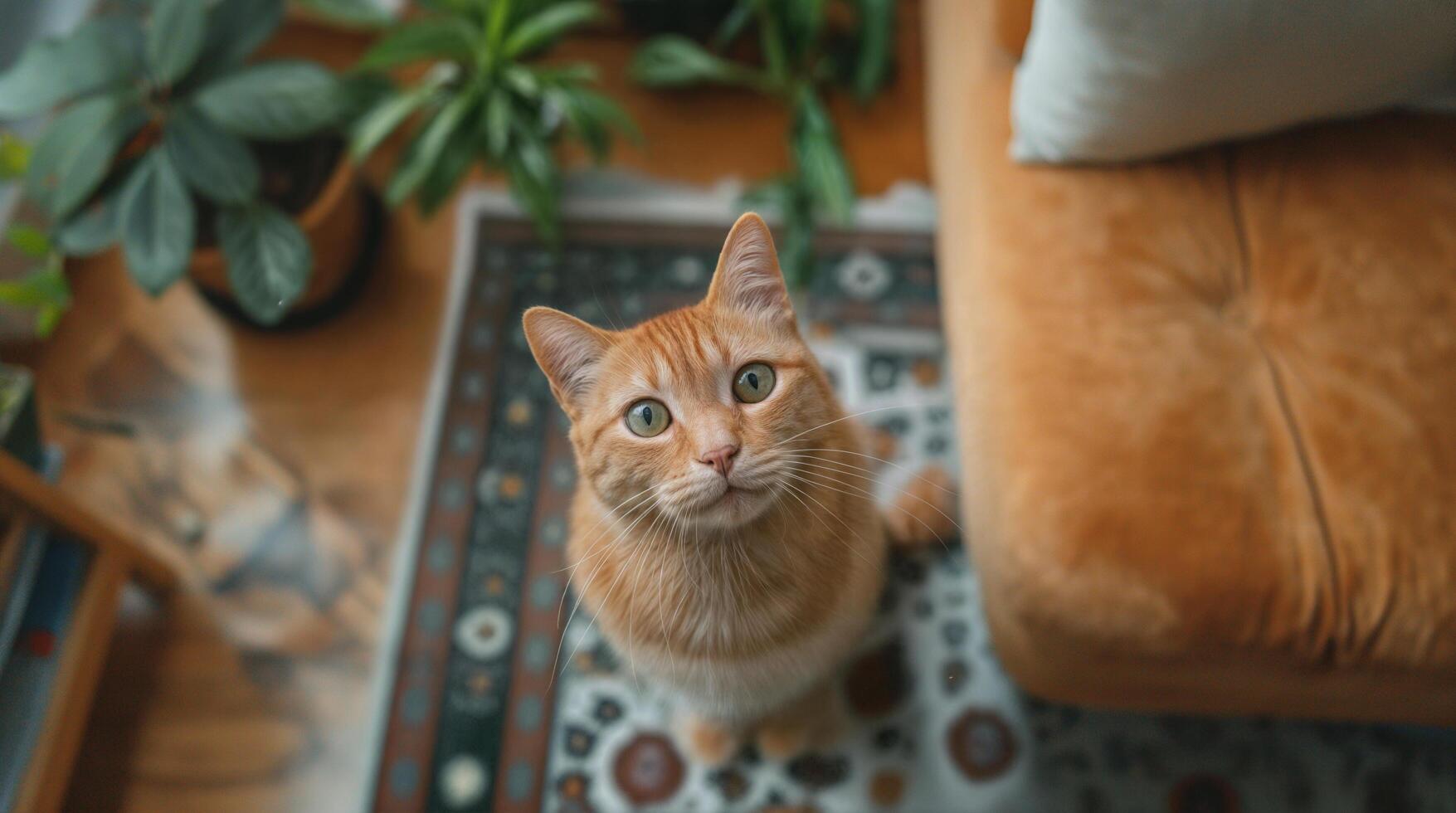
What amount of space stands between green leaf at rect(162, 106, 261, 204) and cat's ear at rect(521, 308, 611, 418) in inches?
29.5

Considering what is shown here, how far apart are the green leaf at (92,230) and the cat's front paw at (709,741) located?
1.15m

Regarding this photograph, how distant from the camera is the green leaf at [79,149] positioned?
3.92 ft

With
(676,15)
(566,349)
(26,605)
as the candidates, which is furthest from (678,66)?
(26,605)

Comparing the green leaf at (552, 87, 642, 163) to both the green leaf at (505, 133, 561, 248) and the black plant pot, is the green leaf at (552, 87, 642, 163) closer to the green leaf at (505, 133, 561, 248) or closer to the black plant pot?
the green leaf at (505, 133, 561, 248)

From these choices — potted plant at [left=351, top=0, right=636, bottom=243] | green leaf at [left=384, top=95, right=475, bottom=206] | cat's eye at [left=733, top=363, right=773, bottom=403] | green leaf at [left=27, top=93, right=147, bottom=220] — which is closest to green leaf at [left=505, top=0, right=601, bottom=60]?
potted plant at [left=351, top=0, right=636, bottom=243]

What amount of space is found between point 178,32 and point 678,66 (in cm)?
86

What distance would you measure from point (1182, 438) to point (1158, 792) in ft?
2.14

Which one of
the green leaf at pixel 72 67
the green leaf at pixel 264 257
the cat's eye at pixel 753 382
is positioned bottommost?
the cat's eye at pixel 753 382

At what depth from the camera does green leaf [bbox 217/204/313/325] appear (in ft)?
4.28

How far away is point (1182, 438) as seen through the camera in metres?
1.01

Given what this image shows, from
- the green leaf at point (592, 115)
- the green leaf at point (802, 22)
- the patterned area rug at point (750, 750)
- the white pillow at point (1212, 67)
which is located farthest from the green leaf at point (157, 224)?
the white pillow at point (1212, 67)

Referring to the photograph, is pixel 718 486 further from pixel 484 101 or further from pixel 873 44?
pixel 873 44

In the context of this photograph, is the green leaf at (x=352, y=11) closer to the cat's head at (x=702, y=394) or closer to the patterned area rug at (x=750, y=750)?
the patterned area rug at (x=750, y=750)

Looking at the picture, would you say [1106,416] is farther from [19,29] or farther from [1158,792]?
[19,29]
